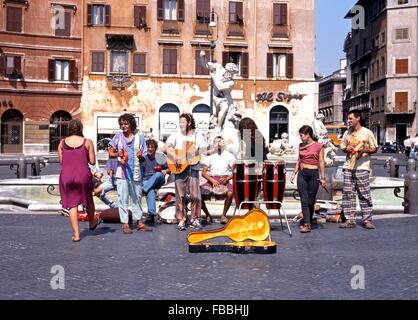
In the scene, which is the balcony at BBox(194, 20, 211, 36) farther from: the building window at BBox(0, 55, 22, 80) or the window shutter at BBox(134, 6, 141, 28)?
the building window at BBox(0, 55, 22, 80)

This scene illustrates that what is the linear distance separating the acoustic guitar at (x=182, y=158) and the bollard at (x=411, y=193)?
437 centimetres

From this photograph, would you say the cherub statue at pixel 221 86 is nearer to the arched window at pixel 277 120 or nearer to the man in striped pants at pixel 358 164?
the man in striped pants at pixel 358 164

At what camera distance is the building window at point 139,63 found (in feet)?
140

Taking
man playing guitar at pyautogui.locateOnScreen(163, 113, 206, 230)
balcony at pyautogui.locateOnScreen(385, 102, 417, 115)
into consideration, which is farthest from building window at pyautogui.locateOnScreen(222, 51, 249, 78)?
man playing guitar at pyautogui.locateOnScreen(163, 113, 206, 230)

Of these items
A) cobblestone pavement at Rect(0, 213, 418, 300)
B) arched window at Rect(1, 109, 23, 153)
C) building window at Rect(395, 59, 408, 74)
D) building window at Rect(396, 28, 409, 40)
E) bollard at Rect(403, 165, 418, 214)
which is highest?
building window at Rect(396, 28, 409, 40)

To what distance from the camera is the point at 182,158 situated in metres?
9.68

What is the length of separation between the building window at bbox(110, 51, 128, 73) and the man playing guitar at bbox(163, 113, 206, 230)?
33.7 m

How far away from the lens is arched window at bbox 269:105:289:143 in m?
44.4

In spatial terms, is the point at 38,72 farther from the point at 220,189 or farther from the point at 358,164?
the point at 358,164

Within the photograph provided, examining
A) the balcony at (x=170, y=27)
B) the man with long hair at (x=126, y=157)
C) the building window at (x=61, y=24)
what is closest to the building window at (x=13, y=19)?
the building window at (x=61, y=24)

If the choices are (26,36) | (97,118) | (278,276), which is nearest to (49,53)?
(26,36)

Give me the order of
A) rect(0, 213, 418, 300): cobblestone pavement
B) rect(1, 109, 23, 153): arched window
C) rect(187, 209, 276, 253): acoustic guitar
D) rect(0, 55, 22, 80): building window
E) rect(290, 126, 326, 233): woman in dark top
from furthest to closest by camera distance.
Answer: rect(1, 109, 23, 153): arched window → rect(0, 55, 22, 80): building window → rect(290, 126, 326, 233): woman in dark top → rect(187, 209, 276, 253): acoustic guitar → rect(0, 213, 418, 300): cobblestone pavement

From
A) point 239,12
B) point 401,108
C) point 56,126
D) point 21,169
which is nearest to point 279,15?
point 239,12
